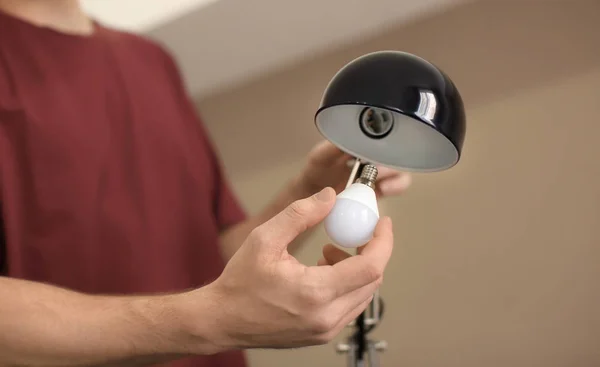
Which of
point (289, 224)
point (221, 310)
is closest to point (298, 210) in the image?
point (289, 224)

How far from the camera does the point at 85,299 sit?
1.83 feet

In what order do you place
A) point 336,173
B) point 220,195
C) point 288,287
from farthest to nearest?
1. point 220,195
2. point 336,173
3. point 288,287

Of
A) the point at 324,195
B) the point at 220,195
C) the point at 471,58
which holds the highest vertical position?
the point at 471,58

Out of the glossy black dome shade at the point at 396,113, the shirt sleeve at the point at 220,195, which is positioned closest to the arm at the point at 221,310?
the glossy black dome shade at the point at 396,113

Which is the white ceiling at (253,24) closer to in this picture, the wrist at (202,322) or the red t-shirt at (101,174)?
the red t-shirt at (101,174)

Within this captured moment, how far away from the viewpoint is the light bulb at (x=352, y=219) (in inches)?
19.2

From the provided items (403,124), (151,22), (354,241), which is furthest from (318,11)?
(354,241)

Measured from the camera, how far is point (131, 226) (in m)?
0.81

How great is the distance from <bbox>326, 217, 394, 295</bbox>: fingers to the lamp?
33 mm

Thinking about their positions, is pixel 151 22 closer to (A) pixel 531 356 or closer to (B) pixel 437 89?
(B) pixel 437 89

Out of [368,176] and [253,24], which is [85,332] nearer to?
[368,176]

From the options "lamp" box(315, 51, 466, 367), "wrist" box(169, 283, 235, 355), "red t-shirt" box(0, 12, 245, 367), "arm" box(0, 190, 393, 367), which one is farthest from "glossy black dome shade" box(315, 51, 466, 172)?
"red t-shirt" box(0, 12, 245, 367)

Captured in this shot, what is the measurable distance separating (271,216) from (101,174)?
27 cm

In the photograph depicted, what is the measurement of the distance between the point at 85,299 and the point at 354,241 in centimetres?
29
